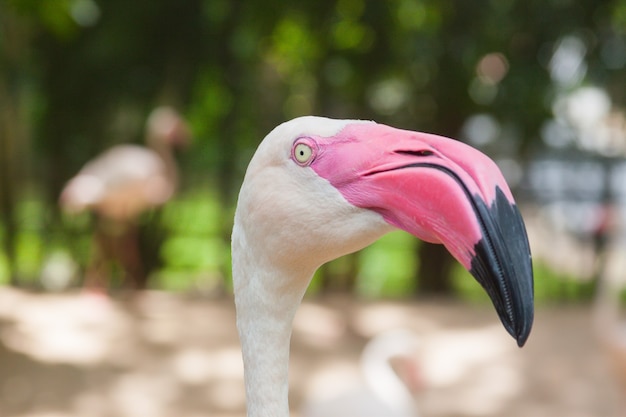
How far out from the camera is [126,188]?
6582 millimetres

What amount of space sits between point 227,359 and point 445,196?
14.6ft

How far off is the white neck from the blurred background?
3.24 meters

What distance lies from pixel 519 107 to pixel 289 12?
2216mm

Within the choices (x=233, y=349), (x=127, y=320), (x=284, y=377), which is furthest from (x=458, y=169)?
(x=127, y=320)

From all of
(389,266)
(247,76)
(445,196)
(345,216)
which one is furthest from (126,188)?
(445,196)

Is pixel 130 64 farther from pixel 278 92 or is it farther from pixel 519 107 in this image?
pixel 519 107

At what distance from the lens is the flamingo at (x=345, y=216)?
3.44 ft

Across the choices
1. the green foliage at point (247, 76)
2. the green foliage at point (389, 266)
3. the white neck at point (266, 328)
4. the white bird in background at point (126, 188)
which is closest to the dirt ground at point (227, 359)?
the white bird in background at point (126, 188)

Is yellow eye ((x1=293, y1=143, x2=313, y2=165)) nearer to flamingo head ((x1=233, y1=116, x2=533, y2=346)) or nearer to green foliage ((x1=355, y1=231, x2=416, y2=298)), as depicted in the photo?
flamingo head ((x1=233, y1=116, x2=533, y2=346))

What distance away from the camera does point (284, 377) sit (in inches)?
52.8

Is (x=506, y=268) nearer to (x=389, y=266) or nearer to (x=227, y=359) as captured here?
(x=227, y=359)

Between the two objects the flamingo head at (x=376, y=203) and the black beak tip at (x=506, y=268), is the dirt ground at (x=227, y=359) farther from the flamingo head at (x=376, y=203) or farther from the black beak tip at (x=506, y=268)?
the black beak tip at (x=506, y=268)

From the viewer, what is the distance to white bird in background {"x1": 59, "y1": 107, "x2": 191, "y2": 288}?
6.53 m

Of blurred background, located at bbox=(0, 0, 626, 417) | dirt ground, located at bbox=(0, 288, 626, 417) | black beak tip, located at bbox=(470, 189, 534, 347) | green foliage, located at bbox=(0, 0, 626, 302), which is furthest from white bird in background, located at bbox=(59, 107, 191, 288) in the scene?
black beak tip, located at bbox=(470, 189, 534, 347)
